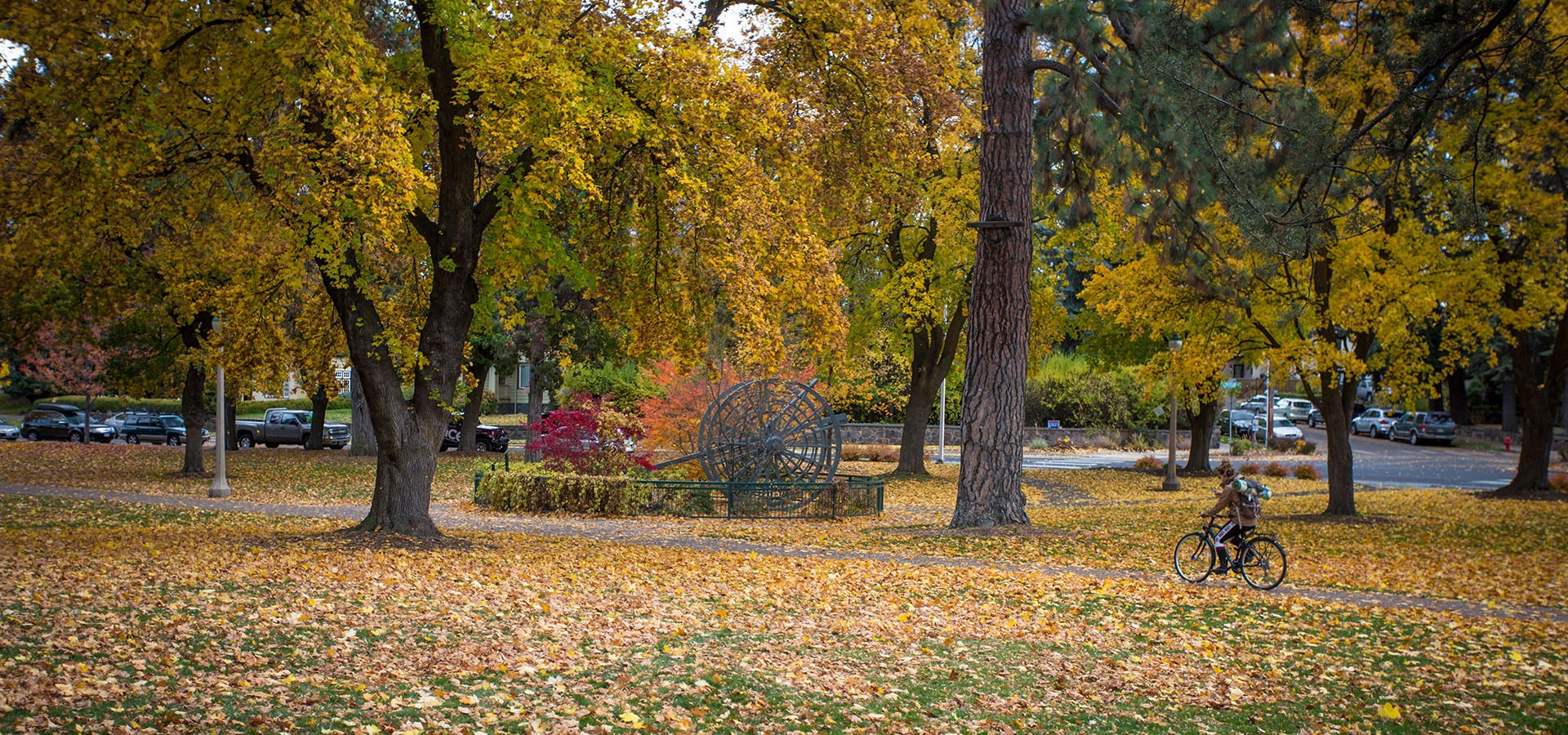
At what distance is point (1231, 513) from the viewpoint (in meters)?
11.5

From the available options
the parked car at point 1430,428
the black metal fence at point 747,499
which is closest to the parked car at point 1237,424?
the parked car at point 1430,428

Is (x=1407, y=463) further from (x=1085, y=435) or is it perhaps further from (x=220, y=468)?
(x=220, y=468)

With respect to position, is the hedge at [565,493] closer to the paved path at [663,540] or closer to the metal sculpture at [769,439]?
the paved path at [663,540]

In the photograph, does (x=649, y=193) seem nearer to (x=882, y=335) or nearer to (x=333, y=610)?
(x=333, y=610)

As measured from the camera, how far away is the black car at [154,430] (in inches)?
1679

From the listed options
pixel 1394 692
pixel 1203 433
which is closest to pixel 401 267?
pixel 1394 692

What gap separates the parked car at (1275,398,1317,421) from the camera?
215 feet

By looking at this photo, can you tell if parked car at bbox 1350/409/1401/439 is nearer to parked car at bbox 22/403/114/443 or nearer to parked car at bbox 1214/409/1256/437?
parked car at bbox 1214/409/1256/437

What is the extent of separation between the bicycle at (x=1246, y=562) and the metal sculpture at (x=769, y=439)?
806cm

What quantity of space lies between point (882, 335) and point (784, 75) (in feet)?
43.8

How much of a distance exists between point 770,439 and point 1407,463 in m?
29.0

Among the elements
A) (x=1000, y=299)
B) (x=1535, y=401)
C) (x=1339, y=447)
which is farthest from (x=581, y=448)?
(x=1535, y=401)

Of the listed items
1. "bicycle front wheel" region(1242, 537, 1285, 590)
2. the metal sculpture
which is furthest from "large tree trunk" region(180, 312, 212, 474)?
"bicycle front wheel" region(1242, 537, 1285, 590)

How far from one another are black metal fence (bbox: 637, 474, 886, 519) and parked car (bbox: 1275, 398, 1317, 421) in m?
53.9
